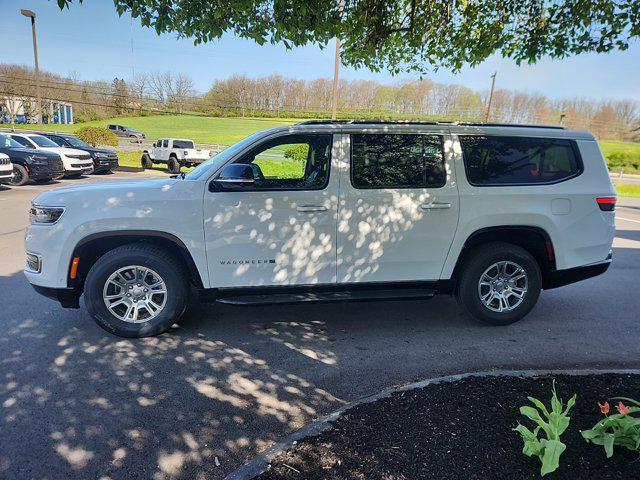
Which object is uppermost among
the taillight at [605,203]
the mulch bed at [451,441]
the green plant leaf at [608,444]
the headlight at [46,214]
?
the taillight at [605,203]

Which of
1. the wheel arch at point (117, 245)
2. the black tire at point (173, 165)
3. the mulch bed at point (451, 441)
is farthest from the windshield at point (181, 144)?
the mulch bed at point (451, 441)

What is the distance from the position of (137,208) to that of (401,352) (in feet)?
9.19

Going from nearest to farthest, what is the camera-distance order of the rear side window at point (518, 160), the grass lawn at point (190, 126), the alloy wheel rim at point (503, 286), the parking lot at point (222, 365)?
1. the parking lot at point (222, 365)
2. the rear side window at point (518, 160)
3. the alloy wheel rim at point (503, 286)
4. the grass lawn at point (190, 126)

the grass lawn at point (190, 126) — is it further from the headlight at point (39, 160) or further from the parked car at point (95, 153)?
the headlight at point (39, 160)

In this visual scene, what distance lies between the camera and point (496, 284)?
456 centimetres

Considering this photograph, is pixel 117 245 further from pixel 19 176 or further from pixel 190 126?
pixel 190 126

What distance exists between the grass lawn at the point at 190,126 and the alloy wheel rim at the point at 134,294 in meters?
45.0

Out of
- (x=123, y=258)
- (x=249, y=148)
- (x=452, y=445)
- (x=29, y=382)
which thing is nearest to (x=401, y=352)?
(x=452, y=445)

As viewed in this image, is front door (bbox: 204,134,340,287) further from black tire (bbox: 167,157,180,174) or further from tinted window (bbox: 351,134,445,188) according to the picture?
black tire (bbox: 167,157,180,174)

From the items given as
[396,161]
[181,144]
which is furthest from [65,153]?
[396,161]

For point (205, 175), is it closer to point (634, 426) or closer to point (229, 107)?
point (634, 426)

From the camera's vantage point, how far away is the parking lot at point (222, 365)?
261 centimetres

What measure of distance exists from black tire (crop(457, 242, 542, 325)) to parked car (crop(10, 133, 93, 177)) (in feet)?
53.3

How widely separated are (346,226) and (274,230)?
701mm
